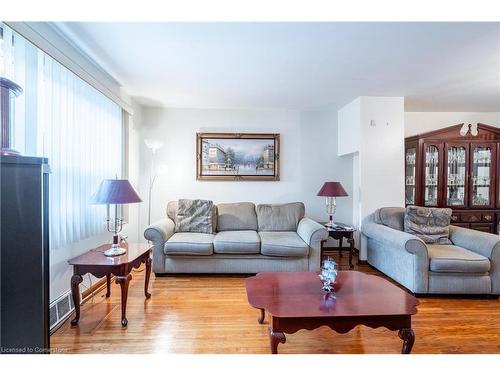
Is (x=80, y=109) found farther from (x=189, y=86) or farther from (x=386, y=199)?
(x=386, y=199)

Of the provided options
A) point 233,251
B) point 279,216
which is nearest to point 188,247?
point 233,251

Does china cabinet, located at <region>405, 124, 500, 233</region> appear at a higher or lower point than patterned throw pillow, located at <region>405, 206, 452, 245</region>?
higher

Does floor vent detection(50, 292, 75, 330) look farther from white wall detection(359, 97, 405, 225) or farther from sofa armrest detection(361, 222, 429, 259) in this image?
white wall detection(359, 97, 405, 225)

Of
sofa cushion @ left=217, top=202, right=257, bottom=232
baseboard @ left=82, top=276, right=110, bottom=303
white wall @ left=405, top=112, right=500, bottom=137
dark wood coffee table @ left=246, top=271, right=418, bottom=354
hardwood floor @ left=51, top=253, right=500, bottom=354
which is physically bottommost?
hardwood floor @ left=51, top=253, right=500, bottom=354

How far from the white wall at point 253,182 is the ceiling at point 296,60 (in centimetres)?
42

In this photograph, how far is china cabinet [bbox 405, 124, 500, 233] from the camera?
368cm

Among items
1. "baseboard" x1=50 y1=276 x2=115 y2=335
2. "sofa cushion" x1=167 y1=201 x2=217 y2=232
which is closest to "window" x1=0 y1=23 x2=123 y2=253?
"baseboard" x1=50 y1=276 x2=115 y2=335

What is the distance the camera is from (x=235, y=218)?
3.73 metres

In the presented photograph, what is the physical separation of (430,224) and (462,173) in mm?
1263

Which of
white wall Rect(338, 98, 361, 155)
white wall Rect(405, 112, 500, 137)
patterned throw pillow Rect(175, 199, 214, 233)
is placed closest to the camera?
patterned throw pillow Rect(175, 199, 214, 233)

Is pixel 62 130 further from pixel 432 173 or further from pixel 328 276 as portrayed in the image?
pixel 432 173

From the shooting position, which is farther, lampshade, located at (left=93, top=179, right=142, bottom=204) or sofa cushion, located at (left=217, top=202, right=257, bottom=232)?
sofa cushion, located at (left=217, top=202, right=257, bottom=232)
